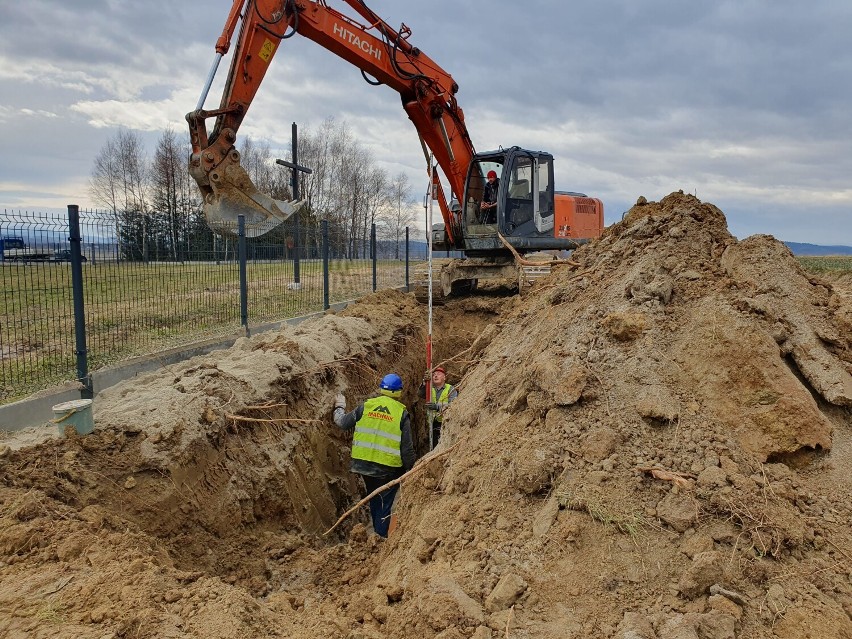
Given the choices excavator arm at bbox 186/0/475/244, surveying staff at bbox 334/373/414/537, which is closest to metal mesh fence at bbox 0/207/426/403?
excavator arm at bbox 186/0/475/244

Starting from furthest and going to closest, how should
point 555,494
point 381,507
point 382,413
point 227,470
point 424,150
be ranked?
1. point 424,150
2. point 381,507
3. point 382,413
4. point 227,470
5. point 555,494

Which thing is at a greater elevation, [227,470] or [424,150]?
[424,150]

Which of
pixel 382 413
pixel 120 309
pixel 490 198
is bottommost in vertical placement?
pixel 382 413

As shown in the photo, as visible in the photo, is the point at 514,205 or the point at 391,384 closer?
the point at 391,384

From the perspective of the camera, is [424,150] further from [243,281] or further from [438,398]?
[438,398]

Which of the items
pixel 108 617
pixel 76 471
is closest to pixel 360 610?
pixel 108 617

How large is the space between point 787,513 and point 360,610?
7.82ft

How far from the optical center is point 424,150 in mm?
10500

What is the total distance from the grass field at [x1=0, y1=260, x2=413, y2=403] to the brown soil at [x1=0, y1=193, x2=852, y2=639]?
4.26ft

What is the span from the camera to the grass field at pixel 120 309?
235 inches

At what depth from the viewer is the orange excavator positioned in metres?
7.41

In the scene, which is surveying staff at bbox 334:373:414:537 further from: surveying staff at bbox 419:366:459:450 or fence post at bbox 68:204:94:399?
fence post at bbox 68:204:94:399

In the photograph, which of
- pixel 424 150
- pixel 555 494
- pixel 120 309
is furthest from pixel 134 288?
pixel 555 494

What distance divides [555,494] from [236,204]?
618 cm
